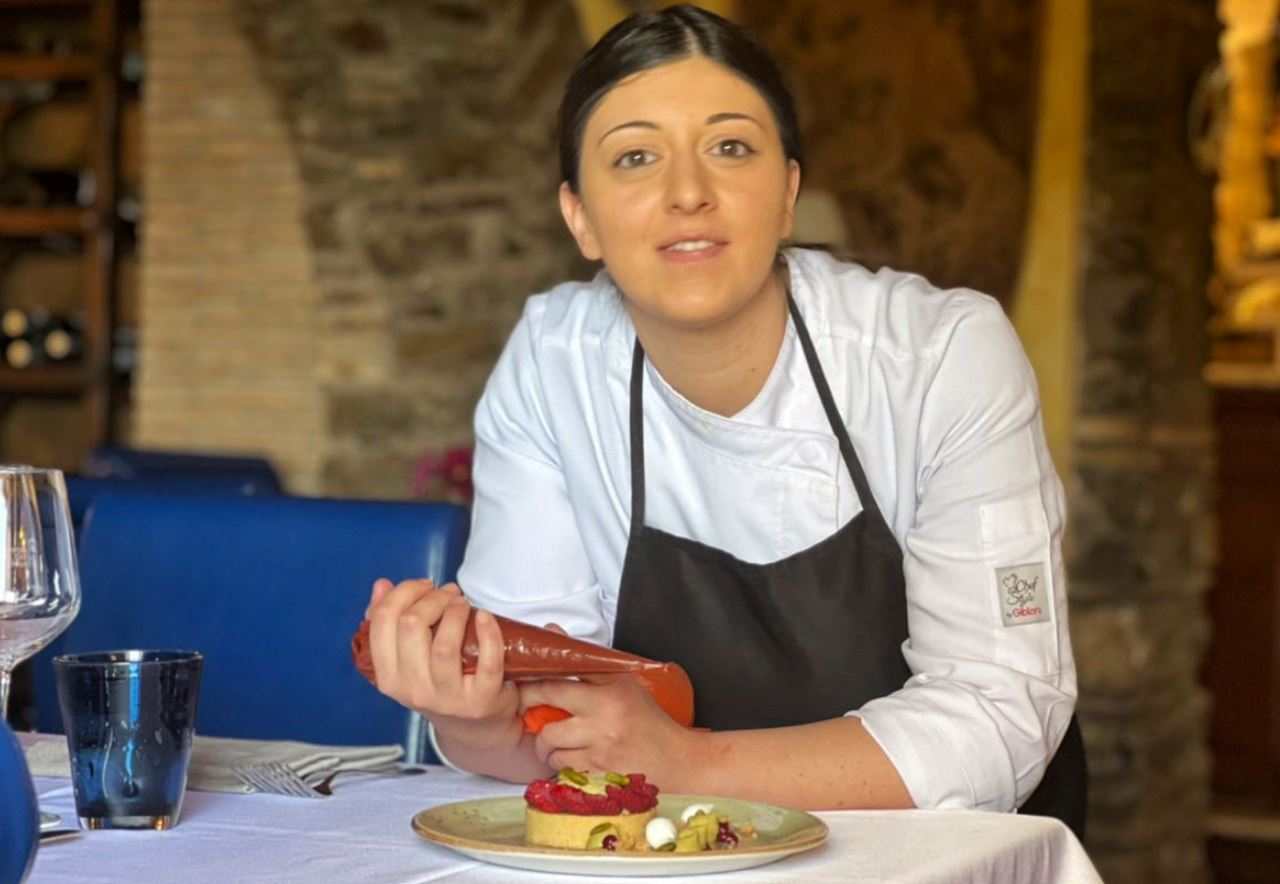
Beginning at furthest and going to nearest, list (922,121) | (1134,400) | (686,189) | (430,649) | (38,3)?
(38,3) < (1134,400) < (922,121) < (686,189) < (430,649)

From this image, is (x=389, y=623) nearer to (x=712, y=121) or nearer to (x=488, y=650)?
(x=488, y=650)

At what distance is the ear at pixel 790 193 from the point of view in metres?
1.77

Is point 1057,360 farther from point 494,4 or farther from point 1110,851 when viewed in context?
point 494,4

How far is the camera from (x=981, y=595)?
5.27 ft

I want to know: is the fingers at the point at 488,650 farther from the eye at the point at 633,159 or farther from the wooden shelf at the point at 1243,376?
the wooden shelf at the point at 1243,376

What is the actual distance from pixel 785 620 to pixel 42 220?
5261 mm

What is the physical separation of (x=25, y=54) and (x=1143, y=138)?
3.52 m

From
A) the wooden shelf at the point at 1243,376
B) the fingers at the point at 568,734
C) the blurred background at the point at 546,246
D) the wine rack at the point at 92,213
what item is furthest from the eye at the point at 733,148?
the wine rack at the point at 92,213

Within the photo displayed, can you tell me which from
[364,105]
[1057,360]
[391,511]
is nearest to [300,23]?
[364,105]

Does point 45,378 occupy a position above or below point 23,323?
below

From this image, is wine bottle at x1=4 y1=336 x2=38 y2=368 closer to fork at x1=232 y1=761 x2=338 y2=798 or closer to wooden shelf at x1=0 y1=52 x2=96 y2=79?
wooden shelf at x1=0 y1=52 x2=96 y2=79

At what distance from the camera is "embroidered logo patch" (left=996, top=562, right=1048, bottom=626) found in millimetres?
1602

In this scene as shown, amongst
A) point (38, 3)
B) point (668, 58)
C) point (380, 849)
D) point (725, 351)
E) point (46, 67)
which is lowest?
point (380, 849)

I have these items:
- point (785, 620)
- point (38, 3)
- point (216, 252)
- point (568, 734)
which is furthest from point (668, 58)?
point (38, 3)
